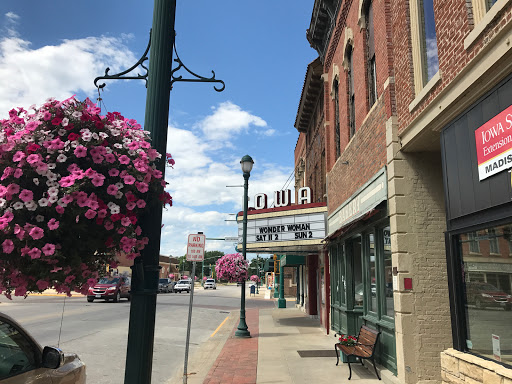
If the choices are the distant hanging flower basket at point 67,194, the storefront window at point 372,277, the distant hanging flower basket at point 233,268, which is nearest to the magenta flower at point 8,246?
the distant hanging flower basket at point 67,194

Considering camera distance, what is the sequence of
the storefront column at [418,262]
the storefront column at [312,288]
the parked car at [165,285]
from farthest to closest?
the parked car at [165,285] < the storefront column at [312,288] < the storefront column at [418,262]

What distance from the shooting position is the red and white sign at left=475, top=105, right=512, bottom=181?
14.2ft

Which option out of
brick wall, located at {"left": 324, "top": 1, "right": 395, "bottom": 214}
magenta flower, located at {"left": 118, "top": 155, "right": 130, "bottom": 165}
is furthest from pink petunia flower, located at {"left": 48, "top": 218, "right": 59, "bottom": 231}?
brick wall, located at {"left": 324, "top": 1, "right": 395, "bottom": 214}

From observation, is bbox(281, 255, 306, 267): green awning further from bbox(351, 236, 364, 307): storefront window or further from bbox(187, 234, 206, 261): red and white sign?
bbox(187, 234, 206, 261): red and white sign

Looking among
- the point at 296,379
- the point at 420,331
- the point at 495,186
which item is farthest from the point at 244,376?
the point at 495,186

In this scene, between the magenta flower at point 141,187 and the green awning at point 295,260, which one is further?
the green awning at point 295,260

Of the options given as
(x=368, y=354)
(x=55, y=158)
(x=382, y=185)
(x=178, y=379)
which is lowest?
(x=178, y=379)

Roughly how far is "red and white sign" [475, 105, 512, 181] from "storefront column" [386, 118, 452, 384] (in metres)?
2.45

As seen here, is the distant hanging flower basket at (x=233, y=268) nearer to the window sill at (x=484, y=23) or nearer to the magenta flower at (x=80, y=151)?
the window sill at (x=484, y=23)

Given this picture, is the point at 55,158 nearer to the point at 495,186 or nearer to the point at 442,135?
the point at 495,186

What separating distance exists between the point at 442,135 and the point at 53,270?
537cm

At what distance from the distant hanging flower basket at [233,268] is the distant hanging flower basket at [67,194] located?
1257cm

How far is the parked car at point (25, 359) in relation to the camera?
321 cm

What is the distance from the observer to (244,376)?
330 inches
